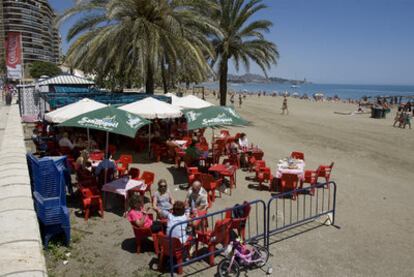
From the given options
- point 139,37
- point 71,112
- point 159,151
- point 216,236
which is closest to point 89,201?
point 216,236

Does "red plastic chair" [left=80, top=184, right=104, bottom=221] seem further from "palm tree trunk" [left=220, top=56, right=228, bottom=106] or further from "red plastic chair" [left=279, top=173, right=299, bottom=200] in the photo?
"palm tree trunk" [left=220, top=56, right=228, bottom=106]

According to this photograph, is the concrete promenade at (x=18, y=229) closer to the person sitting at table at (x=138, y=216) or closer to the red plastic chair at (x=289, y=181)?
the person sitting at table at (x=138, y=216)

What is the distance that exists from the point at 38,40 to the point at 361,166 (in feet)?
544

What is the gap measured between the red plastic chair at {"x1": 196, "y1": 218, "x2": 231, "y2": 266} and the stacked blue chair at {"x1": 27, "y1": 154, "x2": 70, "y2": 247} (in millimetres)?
2440

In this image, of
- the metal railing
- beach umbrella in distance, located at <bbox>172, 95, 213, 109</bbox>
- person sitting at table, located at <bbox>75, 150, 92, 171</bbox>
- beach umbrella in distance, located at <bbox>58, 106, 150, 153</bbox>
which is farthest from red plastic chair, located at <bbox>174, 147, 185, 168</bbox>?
the metal railing

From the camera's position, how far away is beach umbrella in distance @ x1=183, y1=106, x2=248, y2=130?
Answer: 34.4 ft

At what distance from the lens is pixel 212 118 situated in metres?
10.6

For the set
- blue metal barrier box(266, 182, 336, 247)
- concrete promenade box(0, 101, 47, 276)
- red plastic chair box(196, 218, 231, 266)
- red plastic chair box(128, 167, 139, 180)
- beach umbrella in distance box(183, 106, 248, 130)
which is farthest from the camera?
beach umbrella in distance box(183, 106, 248, 130)

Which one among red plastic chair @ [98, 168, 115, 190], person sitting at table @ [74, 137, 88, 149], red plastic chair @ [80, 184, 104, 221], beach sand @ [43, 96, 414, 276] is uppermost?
person sitting at table @ [74, 137, 88, 149]

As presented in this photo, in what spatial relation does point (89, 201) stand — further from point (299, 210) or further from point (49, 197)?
point (299, 210)

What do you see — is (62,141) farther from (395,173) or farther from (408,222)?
(395,173)

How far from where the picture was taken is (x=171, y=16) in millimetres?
17156

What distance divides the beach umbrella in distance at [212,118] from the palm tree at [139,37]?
19.9ft

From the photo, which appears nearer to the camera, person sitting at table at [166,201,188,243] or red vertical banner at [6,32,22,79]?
person sitting at table at [166,201,188,243]
